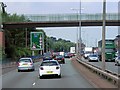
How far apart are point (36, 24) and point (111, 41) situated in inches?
580

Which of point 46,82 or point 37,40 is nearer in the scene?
point 46,82

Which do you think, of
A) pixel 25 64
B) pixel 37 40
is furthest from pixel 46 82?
pixel 37 40

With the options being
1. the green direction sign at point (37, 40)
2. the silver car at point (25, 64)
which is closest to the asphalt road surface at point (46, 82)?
the silver car at point (25, 64)

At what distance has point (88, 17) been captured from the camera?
2926 inches

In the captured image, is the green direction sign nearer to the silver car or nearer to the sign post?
the sign post

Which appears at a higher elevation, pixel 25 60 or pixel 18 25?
pixel 18 25

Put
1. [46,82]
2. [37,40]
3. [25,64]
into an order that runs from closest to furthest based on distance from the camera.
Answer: [46,82]
[25,64]
[37,40]

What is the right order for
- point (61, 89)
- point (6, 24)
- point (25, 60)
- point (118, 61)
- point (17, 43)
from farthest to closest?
point (17, 43) → point (6, 24) → point (118, 61) → point (25, 60) → point (61, 89)

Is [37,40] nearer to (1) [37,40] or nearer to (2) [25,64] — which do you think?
(1) [37,40]

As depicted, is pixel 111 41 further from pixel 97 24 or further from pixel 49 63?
pixel 49 63

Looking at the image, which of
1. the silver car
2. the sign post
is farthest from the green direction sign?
the silver car

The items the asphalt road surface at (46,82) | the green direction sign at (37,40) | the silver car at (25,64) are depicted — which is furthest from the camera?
the green direction sign at (37,40)

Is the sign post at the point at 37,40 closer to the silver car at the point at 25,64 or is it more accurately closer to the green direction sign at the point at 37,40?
the green direction sign at the point at 37,40

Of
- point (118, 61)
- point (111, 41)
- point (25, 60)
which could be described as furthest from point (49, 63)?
point (111, 41)
